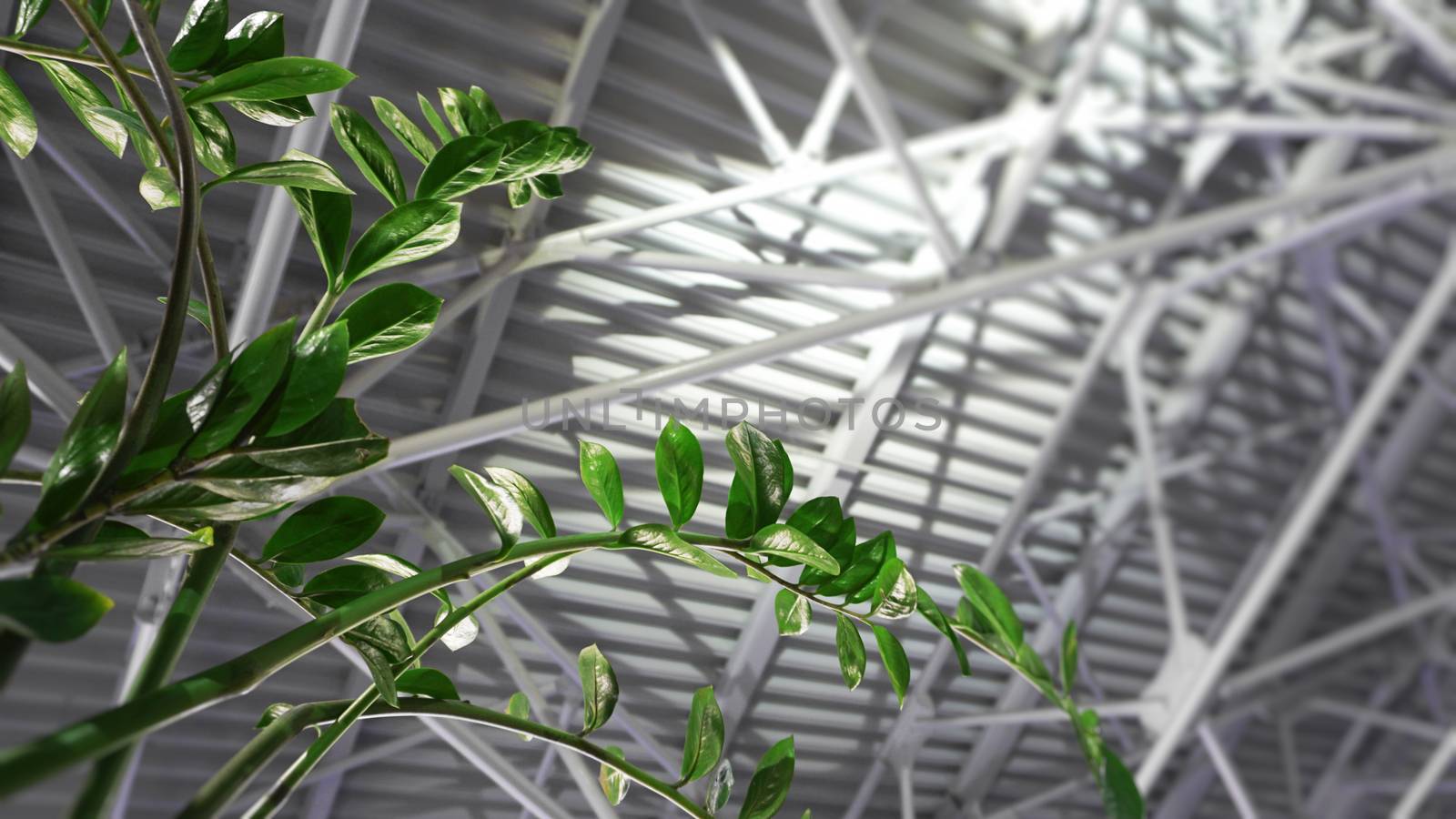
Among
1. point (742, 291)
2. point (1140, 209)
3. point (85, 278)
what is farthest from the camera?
point (1140, 209)

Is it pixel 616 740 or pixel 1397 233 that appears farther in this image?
pixel 1397 233

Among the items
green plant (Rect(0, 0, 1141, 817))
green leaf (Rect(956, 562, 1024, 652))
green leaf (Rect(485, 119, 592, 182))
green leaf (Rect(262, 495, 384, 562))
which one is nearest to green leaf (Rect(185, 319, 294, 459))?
green plant (Rect(0, 0, 1141, 817))

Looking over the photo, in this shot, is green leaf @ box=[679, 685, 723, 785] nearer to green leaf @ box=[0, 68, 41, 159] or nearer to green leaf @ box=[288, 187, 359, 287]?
green leaf @ box=[288, 187, 359, 287]

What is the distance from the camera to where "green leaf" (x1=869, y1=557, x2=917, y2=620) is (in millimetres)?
604

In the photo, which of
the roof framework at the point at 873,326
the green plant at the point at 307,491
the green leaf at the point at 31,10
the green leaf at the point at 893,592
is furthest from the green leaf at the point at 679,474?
the roof framework at the point at 873,326

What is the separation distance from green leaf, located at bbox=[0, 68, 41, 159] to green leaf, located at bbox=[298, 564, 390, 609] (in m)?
0.37

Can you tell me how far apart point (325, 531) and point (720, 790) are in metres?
→ 0.33

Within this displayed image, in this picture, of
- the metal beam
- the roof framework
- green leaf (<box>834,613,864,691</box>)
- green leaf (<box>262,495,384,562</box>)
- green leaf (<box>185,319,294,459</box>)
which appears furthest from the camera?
the roof framework

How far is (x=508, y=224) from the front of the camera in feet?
9.94

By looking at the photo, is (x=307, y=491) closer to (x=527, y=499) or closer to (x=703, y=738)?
(x=527, y=499)

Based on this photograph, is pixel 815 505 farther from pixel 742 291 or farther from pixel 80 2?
pixel 742 291

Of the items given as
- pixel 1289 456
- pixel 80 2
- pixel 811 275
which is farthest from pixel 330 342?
pixel 1289 456

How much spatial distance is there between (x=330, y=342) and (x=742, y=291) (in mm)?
2911

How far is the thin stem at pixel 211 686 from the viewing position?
0.34 meters
